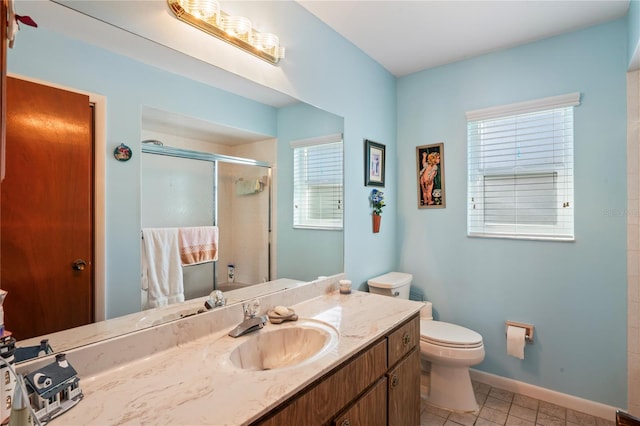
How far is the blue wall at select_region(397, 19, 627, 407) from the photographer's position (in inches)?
78.5

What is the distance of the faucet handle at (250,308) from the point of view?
1.40m

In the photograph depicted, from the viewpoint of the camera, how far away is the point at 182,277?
1315 mm

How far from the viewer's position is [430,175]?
2.65 m

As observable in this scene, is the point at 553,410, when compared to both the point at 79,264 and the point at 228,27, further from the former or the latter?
the point at 228,27

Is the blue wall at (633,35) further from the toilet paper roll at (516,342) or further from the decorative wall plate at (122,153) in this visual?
the decorative wall plate at (122,153)

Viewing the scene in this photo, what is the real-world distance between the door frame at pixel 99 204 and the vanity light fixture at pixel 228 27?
506 mm

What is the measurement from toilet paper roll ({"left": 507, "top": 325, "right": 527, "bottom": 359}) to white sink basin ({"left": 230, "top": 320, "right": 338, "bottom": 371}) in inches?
60.8

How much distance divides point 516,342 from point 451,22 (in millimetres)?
2131

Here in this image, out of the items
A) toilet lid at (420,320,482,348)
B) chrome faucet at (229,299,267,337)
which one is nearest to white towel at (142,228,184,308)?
chrome faucet at (229,299,267,337)

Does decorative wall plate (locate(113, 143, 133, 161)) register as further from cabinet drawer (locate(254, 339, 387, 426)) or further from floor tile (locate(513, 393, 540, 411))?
floor tile (locate(513, 393, 540, 411))

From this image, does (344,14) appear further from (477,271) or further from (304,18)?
(477,271)

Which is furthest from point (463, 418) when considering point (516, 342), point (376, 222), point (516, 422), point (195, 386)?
point (195, 386)

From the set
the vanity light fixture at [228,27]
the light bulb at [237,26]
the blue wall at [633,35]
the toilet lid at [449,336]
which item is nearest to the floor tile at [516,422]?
the toilet lid at [449,336]

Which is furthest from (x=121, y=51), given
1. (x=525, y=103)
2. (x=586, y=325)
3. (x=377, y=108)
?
(x=586, y=325)
